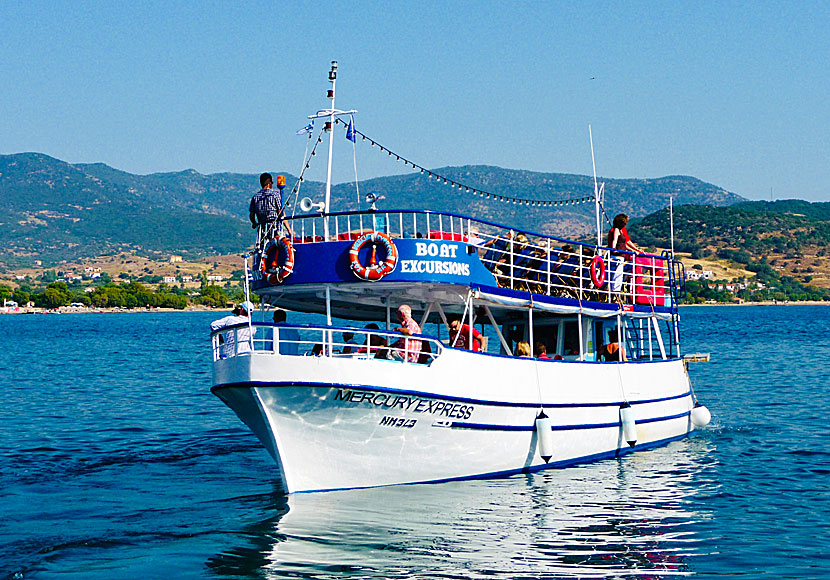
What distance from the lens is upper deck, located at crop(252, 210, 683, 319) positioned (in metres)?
14.2

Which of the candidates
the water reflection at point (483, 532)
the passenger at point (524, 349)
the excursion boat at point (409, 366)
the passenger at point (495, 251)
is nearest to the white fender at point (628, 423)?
the excursion boat at point (409, 366)

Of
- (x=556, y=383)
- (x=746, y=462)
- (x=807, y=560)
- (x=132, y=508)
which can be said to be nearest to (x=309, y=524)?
(x=132, y=508)

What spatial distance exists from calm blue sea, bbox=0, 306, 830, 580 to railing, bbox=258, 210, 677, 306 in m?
3.32

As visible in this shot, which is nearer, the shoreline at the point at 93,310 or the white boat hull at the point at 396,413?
the white boat hull at the point at 396,413

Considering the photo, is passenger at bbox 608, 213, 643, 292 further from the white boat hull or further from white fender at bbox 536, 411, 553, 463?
white fender at bbox 536, 411, 553, 463

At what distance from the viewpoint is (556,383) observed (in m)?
16.0

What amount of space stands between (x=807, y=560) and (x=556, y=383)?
5.21m

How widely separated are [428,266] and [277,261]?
7.82ft

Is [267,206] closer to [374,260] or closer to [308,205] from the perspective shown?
[308,205]

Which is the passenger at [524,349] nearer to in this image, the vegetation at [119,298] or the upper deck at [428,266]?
the upper deck at [428,266]

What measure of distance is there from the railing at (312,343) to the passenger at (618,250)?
5.29 metres

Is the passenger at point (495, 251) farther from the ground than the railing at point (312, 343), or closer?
farther from the ground

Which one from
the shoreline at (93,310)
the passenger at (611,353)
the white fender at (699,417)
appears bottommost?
the white fender at (699,417)

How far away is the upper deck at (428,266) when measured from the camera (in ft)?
46.4
